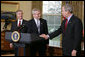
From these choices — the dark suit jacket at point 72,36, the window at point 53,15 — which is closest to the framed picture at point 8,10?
the window at point 53,15

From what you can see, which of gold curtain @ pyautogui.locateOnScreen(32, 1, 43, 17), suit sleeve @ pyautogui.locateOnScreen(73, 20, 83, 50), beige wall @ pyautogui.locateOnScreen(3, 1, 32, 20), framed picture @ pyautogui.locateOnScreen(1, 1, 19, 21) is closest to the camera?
suit sleeve @ pyautogui.locateOnScreen(73, 20, 83, 50)

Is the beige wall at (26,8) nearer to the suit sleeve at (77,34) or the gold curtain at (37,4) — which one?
the gold curtain at (37,4)

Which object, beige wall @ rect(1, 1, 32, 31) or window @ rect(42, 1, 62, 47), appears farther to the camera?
beige wall @ rect(1, 1, 32, 31)

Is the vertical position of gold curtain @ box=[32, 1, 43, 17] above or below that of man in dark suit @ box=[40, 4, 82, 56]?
above

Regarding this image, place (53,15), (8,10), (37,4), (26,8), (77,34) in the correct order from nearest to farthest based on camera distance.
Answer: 1. (77,34)
2. (53,15)
3. (37,4)
4. (8,10)
5. (26,8)

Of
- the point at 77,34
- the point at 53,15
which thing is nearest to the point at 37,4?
the point at 53,15

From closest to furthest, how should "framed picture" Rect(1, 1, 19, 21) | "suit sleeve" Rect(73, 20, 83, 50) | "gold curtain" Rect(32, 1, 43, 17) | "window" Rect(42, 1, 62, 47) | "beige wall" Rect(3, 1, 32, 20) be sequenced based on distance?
"suit sleeve" Rect(73, 20, 83, 50) < "window" Rect(42, 1, 62, 47) < "gold curtain" Rect(32, 1, 43, 17) < "framed picture" Rect(1, 1, 19, 21) < "beige wall" Rect(3, 1, 32, 20)

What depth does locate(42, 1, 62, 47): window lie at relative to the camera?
7395 millimetres

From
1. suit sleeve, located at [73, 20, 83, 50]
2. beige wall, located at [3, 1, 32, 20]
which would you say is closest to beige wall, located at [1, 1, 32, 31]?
beige wall, located at [3, 1, 32, 20]

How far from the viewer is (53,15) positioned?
25.0 feet

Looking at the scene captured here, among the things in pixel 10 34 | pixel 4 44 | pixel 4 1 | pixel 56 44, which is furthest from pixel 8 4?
pixel 10 34

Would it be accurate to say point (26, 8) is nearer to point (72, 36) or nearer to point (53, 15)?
point (53, 15)

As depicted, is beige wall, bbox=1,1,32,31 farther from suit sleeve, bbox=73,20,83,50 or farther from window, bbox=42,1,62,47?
suit sleeve, bbox=73,20,83,50

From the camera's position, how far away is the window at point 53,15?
7.39 meters
